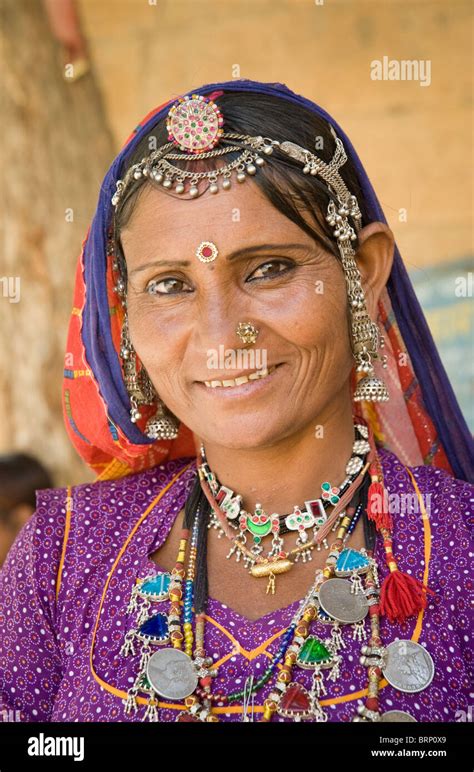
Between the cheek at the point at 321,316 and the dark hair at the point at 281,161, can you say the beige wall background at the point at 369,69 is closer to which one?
the dark hair at the point at 281,161

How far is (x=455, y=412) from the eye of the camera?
8.87ft

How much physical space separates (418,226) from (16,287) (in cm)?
200

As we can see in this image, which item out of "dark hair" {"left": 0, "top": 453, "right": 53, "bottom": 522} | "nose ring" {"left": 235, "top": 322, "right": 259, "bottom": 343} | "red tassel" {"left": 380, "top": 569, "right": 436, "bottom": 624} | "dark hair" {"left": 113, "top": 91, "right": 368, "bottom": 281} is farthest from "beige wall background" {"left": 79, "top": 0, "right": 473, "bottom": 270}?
"red tassel" {"left": 380, "top": 569, "right": 436, "bottom": 624}

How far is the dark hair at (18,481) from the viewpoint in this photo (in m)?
4.79

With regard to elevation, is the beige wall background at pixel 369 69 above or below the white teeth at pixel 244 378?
above

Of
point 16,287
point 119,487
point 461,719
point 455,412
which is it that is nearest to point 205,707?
point 461,719

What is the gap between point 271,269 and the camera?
230 cm

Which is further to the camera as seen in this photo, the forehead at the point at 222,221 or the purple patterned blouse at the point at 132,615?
the forehead at the point at 222,221

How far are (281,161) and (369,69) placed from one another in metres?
2.74

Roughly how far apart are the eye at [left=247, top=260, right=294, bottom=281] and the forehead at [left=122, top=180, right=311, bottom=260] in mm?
60

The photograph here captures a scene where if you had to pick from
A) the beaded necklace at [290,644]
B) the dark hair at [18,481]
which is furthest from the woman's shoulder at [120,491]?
the dark hair at [18,481]

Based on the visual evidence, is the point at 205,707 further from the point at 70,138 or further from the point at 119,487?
the point at 70,138

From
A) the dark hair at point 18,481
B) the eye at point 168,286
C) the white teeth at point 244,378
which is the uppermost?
the eye at point 168,286

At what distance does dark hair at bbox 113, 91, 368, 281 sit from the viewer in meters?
2.29
